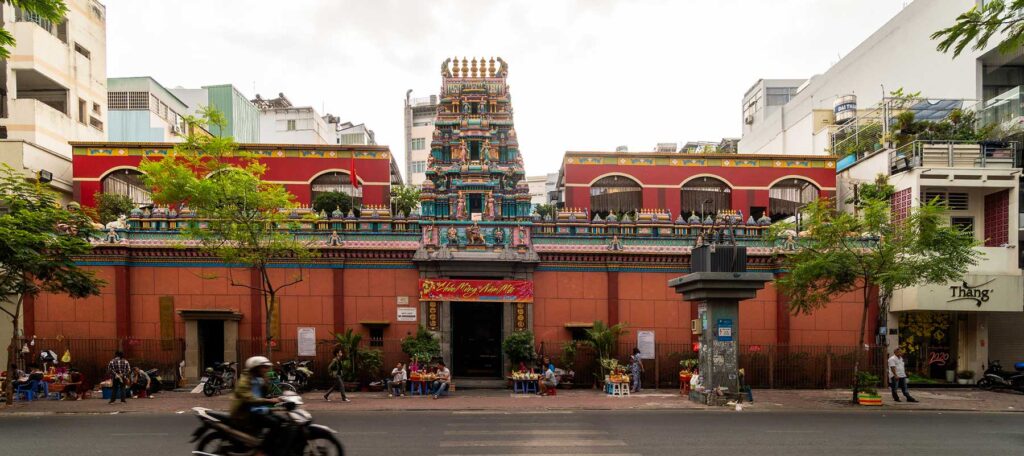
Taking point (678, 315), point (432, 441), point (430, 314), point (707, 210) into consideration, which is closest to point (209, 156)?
point (430, 314)

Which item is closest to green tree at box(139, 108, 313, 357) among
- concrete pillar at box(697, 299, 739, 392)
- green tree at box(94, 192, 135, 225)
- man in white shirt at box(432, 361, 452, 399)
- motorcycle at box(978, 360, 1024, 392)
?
man in white shirt at box(432, 361, 452, 399)

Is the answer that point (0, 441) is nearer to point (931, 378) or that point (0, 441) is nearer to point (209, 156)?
→ point (209, 156)

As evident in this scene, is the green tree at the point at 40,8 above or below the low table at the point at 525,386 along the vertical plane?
above

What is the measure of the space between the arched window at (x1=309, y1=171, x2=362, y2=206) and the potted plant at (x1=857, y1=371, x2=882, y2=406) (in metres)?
20.6

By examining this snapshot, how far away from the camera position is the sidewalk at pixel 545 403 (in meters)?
21.5

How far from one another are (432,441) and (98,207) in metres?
21.8

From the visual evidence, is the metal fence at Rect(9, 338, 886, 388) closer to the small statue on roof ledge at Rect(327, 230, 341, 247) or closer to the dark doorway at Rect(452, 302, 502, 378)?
the dark doorway at Rect(452, 302, 502, 378)

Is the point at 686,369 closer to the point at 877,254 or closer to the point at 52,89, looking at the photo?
the point at 877,254

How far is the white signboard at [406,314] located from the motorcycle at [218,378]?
606 cm

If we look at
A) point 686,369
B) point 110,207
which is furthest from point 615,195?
point 110,207

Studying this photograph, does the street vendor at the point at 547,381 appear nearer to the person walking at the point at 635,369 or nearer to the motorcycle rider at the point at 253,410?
the person walking at the point at 635,369

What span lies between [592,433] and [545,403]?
6.01 metres

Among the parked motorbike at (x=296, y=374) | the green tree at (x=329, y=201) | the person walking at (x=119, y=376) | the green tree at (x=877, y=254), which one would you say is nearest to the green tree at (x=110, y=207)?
the green tree at (x=329, y=201)

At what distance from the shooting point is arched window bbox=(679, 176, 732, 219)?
1329 inches
